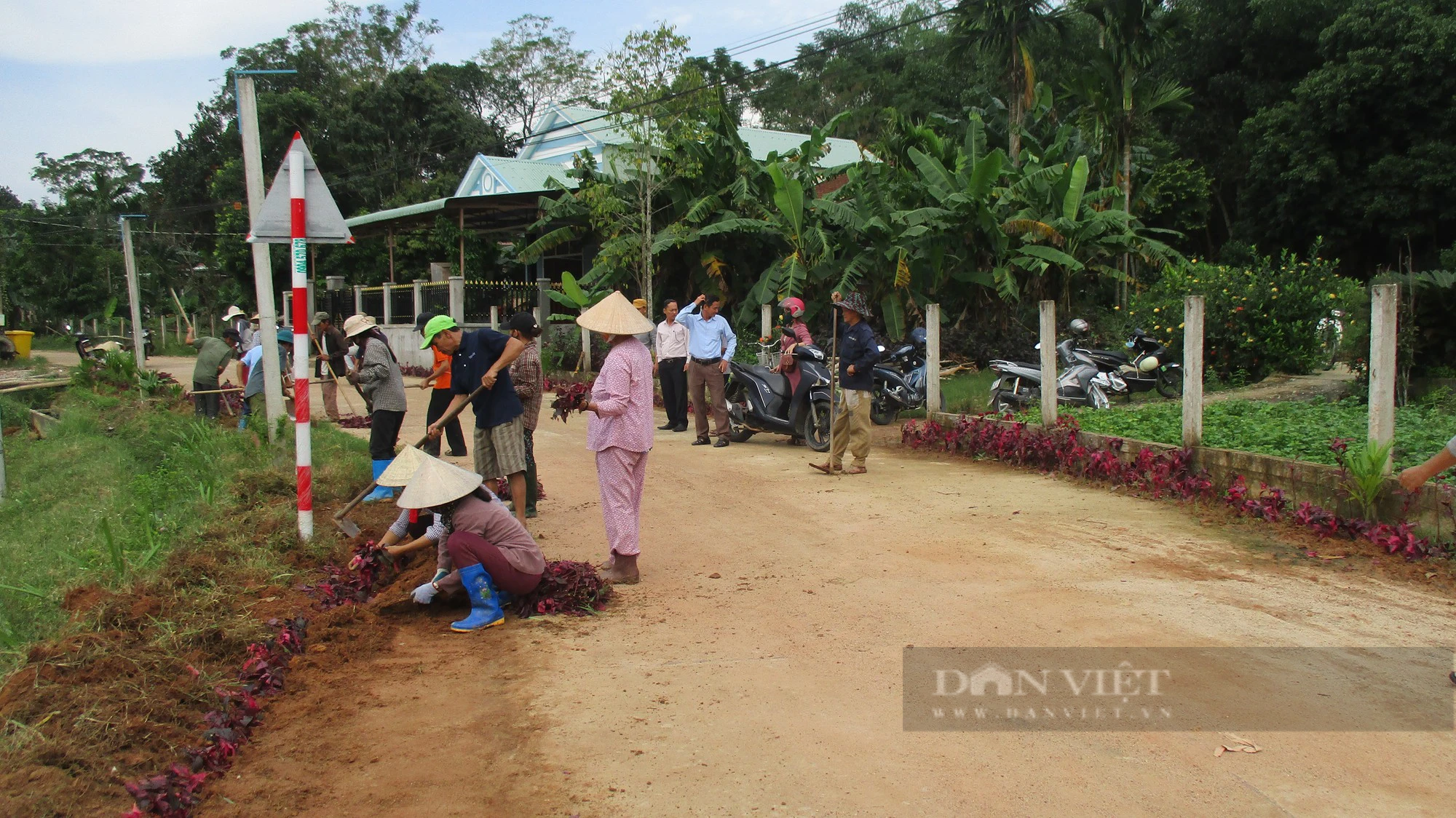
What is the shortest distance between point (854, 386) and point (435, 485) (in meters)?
4.98

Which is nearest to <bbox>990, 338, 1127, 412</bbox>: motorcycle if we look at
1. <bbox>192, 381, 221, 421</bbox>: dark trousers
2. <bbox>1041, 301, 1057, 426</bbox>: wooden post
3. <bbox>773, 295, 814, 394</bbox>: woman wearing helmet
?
<bbox>1041, 301, 1057, 426</bbox>: wooden post

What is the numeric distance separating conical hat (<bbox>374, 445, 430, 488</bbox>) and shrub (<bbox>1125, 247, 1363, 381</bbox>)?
10002mm

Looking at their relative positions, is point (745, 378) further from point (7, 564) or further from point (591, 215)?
point (591, 215)

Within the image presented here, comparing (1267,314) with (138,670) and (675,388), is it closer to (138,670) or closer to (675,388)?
(675,388)

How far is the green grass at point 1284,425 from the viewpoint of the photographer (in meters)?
7.18

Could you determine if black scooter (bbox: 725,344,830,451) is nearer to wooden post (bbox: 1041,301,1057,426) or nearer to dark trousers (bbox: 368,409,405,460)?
wooden post (bbox: 1041,301,1057,426)

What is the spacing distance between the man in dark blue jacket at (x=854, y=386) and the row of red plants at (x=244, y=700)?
469cm

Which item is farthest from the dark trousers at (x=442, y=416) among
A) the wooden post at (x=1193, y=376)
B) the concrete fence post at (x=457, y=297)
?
the concrete fence post at (x=457, y=297)

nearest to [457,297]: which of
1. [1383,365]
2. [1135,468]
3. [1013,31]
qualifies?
[1013,31]

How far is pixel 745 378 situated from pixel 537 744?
25.3 ft

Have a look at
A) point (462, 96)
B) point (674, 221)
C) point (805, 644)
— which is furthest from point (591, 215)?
point (462, 96)

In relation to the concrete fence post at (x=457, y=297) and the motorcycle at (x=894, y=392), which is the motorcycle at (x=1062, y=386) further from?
the concrete fence post at (x=457, y=297)

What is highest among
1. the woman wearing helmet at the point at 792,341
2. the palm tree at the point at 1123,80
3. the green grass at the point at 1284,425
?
the palm tree at the point at 1123,80

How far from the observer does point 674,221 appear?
64.6ft
